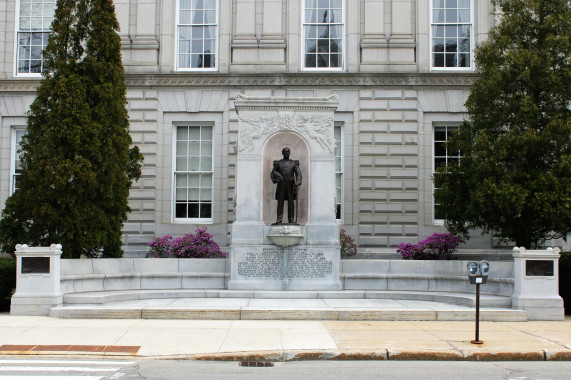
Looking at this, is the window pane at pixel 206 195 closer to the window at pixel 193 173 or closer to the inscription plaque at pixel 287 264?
the window at pixel 193 173

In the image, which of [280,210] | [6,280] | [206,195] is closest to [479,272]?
[280,210]

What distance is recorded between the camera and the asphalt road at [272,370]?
895 cm

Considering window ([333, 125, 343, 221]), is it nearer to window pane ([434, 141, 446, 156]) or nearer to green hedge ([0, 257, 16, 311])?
window pane ([434, 141, 446, 156])

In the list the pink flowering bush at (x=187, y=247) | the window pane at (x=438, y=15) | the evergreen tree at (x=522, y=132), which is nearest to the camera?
the evergreen tree at (x=522, y=132)

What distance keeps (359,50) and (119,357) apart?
60.0 ft

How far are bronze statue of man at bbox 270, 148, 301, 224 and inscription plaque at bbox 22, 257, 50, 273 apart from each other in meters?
6.48

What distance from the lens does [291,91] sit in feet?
82.0

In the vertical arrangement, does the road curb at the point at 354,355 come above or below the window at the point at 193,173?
below

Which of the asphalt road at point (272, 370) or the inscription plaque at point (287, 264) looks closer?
Answer: the asphalt road at point (272, 370)

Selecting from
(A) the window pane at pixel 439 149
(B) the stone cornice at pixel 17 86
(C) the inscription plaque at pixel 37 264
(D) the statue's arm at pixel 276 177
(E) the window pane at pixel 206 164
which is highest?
(B) the stone cornice at pixel 17 86

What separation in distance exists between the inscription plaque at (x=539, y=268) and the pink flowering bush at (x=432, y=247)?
25.1 feet

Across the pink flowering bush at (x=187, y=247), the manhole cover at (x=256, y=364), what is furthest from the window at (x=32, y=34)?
the manhole cover at (x=256, y=364)

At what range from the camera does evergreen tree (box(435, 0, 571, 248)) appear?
17.2 m

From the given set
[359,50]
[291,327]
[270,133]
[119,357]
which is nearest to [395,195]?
[359,50]
